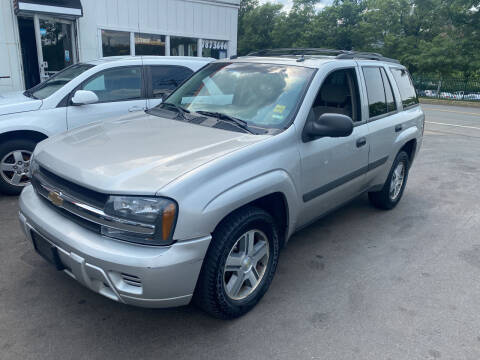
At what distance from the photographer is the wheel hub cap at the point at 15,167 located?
478cm

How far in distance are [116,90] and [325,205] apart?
342cm

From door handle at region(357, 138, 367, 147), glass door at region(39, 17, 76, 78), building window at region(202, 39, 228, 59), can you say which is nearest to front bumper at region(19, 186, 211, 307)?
door handle at region(357, 138, 367, 147)

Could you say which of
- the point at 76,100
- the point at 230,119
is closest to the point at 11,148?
the point at 76,100

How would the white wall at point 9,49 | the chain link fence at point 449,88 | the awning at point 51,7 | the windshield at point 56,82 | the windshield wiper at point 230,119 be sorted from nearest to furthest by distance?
1. the windshield wiper at point 230,119
2. the windshield at point 56,82
3. the awning at point 51,7
4. the white wall at point 9,49
5. the chain link fence at point 449,88

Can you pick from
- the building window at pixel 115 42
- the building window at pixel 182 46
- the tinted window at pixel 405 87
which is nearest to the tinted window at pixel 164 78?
the tinted window at pixel 405 87

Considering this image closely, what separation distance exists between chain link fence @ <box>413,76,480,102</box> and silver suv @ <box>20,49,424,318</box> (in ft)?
91.1

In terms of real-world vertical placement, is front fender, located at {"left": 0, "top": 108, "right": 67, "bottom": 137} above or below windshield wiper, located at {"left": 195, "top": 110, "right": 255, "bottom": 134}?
below

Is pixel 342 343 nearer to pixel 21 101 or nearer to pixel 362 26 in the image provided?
pixel 21 101

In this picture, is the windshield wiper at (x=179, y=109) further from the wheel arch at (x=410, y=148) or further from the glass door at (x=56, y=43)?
the glass door at (x=56, y=43)

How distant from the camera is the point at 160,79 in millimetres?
5773

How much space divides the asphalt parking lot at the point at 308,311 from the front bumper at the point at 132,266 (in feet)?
1.44

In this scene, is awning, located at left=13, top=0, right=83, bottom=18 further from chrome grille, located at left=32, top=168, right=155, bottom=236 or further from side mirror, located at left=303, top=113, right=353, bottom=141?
side mirror, located at left=303, top=113, right=353, bottom=141

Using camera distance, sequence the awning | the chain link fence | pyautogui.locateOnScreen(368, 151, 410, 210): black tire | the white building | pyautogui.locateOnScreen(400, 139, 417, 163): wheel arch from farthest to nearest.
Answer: the chain link fence
the white building
the awning
pyautogui.locateOnScreen(400, 139, 417, 163): wheel arch
pyautogui.locateOnScreen(368, 151, 410, 210): black tire

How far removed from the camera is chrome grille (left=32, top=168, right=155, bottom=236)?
227 centimetres
